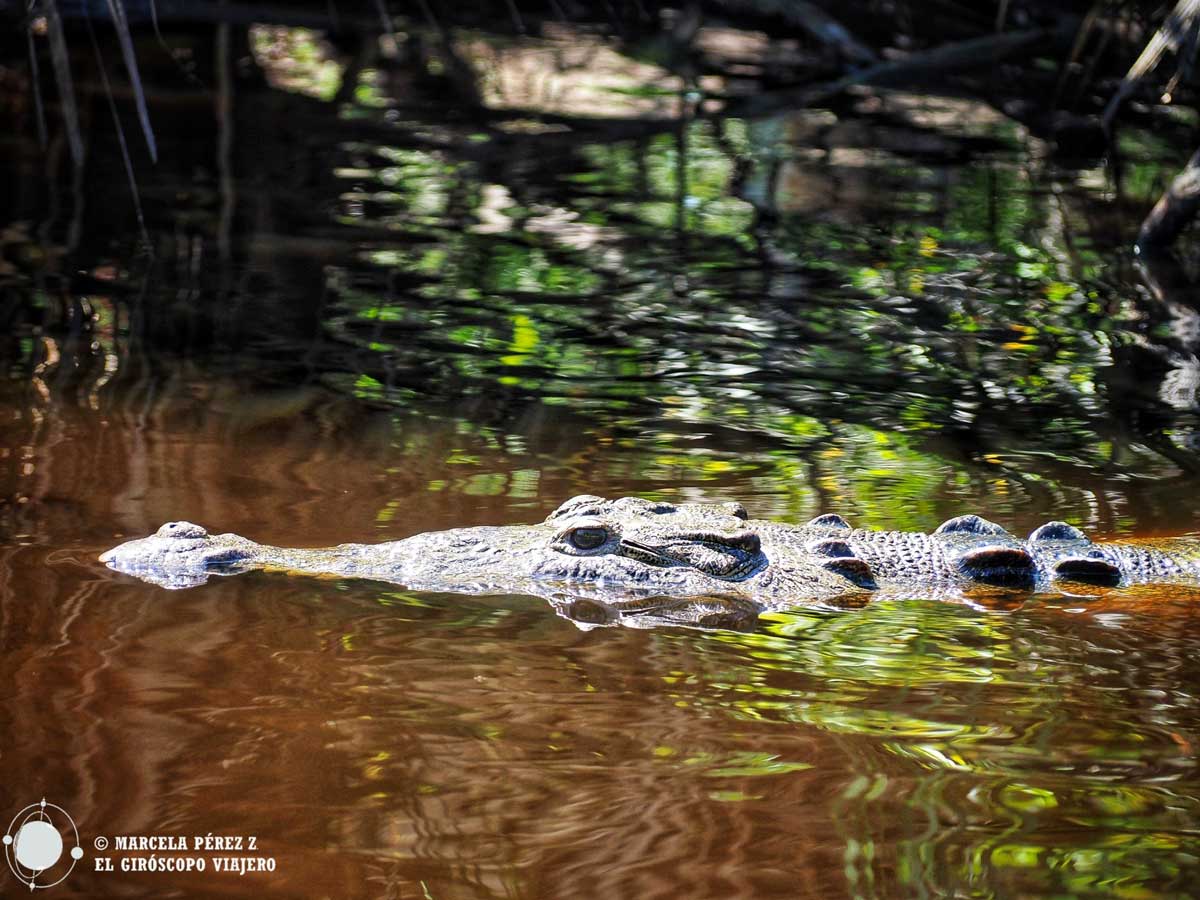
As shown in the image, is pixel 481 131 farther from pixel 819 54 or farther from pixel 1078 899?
pixel 1078 899

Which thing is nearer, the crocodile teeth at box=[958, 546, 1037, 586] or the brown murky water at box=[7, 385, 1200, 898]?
the brown murky water at box=[7, 385, 1200, 898]

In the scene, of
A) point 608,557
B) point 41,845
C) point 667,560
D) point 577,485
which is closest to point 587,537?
point 608,557

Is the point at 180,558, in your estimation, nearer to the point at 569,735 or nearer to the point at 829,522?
the point at 569,735

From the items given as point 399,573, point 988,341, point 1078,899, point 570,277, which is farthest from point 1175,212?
point 1078,899

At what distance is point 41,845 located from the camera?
290 cm

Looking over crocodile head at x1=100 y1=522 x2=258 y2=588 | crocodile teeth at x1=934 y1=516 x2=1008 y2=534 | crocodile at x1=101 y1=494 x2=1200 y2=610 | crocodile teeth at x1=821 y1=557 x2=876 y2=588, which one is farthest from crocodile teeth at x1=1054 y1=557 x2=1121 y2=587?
crocodile head at x1=100 y1=522 x2=258 y2=588

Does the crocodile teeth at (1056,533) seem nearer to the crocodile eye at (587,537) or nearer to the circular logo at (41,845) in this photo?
the crocodile eye at (587,537)

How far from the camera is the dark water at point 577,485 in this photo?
121 inches

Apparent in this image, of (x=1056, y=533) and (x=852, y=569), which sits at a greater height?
(x=1056, y=533)

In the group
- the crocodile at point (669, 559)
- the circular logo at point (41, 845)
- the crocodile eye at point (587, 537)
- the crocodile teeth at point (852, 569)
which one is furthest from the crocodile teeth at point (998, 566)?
the circular logo at point (41, 845)

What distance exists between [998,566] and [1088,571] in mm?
277

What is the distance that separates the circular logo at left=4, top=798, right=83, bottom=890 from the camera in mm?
2811

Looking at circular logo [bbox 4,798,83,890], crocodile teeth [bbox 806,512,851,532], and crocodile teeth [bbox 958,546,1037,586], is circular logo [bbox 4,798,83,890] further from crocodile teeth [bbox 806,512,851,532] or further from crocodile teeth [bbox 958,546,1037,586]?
crocodile teeth [bbox 958,546,1037,586]

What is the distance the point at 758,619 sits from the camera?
430 cm
